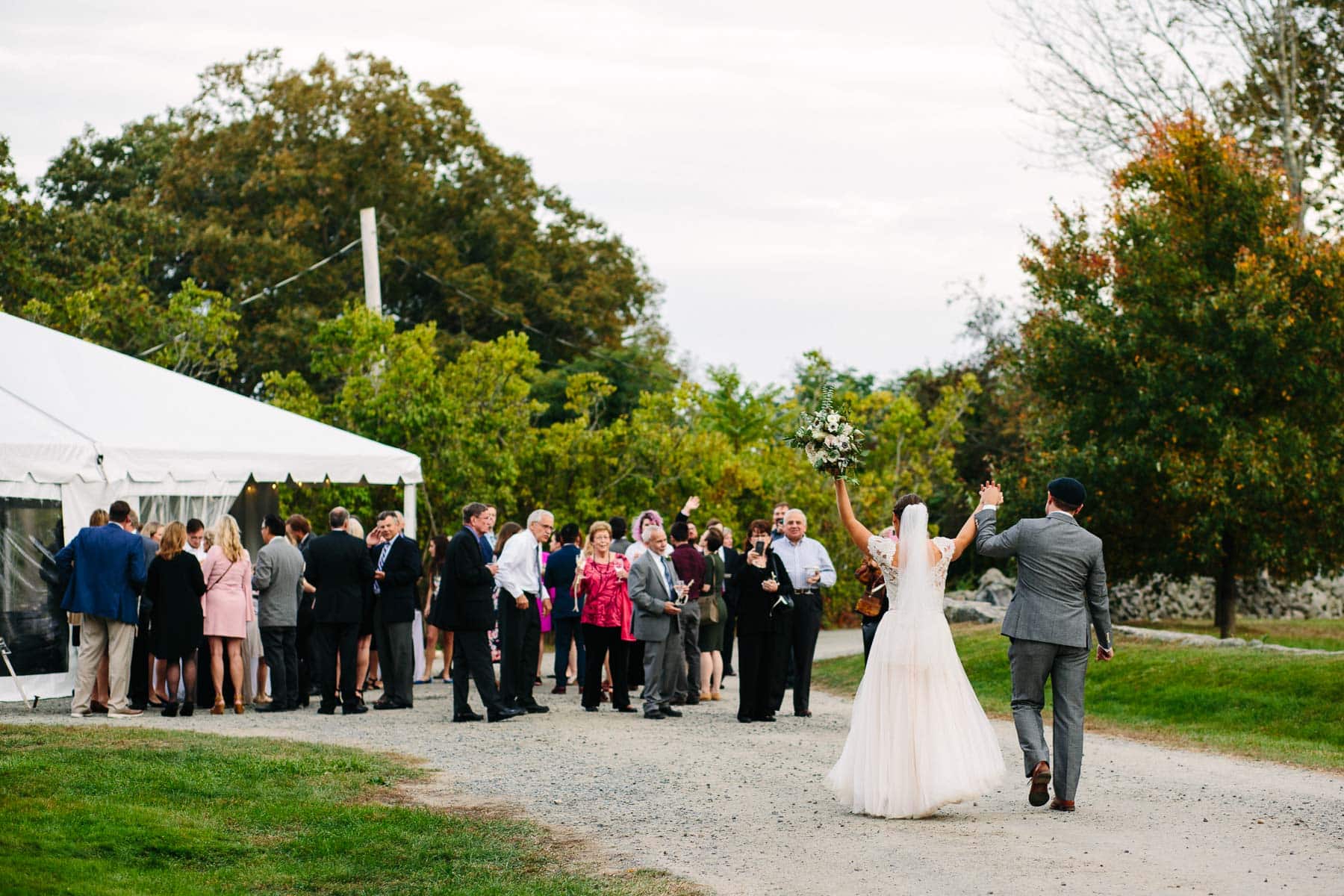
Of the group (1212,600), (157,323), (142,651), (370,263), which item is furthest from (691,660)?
(1212,600)

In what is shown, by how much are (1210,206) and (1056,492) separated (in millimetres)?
16602

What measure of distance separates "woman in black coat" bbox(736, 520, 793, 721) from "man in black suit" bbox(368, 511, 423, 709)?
353cm

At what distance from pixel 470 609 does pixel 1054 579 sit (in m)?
6.74

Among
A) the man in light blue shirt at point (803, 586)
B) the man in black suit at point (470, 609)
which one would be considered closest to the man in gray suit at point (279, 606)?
the man in black suit at point (470, 609)

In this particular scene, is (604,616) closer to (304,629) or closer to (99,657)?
(304,629)

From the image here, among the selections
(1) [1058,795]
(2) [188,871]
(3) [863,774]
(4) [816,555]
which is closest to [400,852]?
(2) [188,871]

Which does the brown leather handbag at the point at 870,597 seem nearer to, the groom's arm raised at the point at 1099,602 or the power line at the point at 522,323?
the groom's arm raised at the point at 1099,602

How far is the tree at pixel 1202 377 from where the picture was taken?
2242 cm

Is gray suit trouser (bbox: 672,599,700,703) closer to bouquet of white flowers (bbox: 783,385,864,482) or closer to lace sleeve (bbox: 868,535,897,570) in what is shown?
bouquet of white flowers (bbox: 783,385,864,482)

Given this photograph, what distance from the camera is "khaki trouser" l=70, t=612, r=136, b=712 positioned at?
1477 centimetres

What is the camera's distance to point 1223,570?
2438 cm

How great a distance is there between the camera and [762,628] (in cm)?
1438

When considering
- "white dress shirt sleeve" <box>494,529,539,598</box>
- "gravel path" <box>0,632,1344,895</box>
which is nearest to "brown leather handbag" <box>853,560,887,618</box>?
"gravel path" <box>0,632,1344,895</box>

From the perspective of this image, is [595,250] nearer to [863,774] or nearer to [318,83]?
[318,83]
